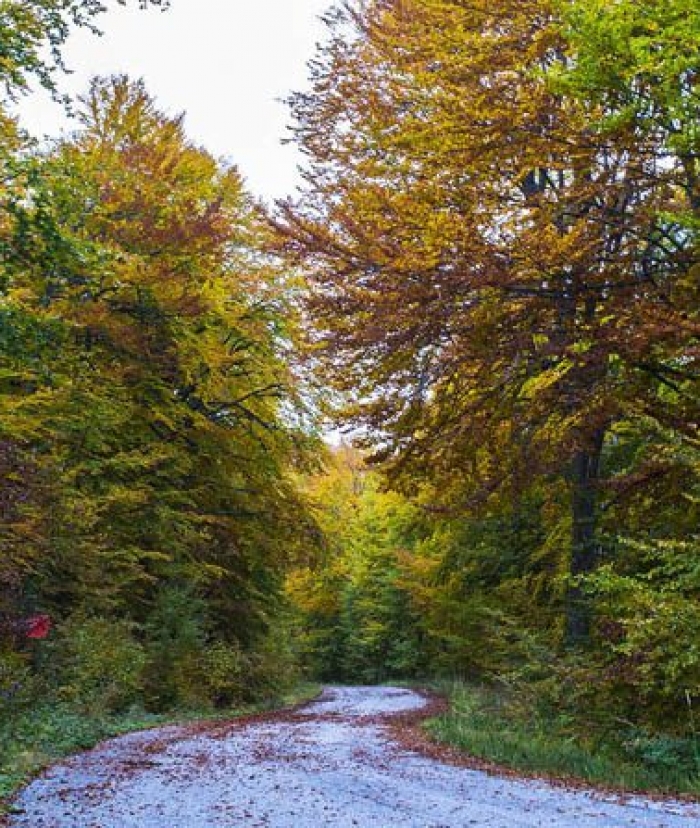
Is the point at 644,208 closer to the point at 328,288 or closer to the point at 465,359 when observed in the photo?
the point at 465,359

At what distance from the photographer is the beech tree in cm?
970

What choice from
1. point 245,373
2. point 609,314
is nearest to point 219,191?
point 245,373

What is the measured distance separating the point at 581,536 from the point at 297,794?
23.2 feet

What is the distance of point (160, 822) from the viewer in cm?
634

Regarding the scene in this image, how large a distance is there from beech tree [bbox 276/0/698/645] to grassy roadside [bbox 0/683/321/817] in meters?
5.22

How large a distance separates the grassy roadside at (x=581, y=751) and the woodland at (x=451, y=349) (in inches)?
2.0

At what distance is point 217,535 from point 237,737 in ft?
29.8

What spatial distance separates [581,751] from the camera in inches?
392

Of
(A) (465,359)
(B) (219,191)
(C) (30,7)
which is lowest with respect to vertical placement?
(A) (465,359)

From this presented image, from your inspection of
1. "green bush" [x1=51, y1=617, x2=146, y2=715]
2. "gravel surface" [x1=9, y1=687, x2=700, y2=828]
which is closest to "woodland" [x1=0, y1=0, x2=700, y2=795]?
"green bush" [x1=51, y1=617, x2=146, y2=715]

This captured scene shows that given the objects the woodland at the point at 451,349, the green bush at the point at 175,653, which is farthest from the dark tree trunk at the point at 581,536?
the green bush at the point at 175,653

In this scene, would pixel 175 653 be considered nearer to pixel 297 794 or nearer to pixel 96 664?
pixel 96 664

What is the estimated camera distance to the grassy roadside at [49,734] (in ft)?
27.1

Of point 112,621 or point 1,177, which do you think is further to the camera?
point 112,621
